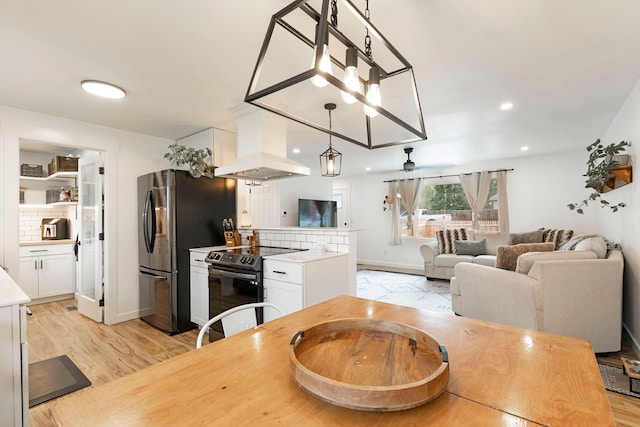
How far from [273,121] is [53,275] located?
4.29 metres

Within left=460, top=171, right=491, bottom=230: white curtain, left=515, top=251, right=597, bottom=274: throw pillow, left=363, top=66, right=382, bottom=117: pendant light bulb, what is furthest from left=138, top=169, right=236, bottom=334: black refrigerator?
left=460, top=171, right=491, bottom=230: white curtain

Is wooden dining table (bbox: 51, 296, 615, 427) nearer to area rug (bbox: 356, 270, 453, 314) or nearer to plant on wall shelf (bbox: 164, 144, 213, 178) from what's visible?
plant on wall shelf (bbox: 164, 144, 213, 178)

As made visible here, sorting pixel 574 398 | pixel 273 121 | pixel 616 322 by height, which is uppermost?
pixel 273 121

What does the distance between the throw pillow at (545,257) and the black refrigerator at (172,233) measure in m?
3.24

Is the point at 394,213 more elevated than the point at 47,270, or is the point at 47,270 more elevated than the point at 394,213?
the point at 394,213

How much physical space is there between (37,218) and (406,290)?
627 centimetres

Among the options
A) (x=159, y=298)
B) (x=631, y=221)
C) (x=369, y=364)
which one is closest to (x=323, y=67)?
(x=369, y=364)

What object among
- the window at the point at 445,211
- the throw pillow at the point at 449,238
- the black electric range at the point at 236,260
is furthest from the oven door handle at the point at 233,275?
the window at the point at 445,211

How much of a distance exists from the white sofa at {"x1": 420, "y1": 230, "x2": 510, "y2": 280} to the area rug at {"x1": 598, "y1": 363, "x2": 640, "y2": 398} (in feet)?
9.62

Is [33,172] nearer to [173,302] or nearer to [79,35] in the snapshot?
[173,302]

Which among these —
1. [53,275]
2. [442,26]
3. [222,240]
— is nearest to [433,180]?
[222,240]

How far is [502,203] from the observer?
611 cm

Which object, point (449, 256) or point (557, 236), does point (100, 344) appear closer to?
point (449, 256)

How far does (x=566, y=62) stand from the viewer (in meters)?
2.25
